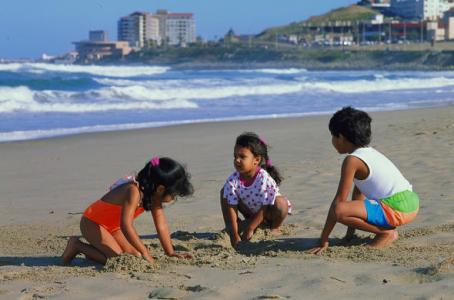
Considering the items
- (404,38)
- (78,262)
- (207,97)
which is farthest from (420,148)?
(404,38)

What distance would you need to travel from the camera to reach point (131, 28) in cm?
14338

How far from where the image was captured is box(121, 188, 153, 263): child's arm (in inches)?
171

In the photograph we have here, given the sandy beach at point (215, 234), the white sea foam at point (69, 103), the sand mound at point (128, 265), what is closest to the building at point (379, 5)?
the white sea foam at point (69, 103)

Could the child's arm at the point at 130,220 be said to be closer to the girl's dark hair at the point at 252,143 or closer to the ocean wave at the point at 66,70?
the girl's dark hair at the point at 252,143

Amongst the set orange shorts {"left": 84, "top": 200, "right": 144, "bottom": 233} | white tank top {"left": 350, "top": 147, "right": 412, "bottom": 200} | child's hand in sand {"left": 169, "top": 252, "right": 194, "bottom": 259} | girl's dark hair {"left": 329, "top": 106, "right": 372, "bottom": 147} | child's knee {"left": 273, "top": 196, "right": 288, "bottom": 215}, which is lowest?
child's hand in sand {"left": 169, "top": 252, "right": 194, "bottom": 259}

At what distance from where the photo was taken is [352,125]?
4.64 m

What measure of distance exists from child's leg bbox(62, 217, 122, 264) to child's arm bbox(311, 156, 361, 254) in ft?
3.58

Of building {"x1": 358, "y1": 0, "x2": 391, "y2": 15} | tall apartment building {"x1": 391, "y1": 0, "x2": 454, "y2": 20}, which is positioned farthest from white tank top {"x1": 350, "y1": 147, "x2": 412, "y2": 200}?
building {"x1": 358, "y1": 0, "x2": 391, "y2": 15}

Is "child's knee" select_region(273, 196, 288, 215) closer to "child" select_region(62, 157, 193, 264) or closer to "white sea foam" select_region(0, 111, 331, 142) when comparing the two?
"child" select_region(62, 157, 193, 264)

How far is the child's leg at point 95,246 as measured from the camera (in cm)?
449

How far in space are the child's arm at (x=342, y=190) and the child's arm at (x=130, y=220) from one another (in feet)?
3.10

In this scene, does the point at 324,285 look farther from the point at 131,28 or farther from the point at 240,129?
the point at 131,28

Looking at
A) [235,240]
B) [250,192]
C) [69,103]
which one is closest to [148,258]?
[235,240]

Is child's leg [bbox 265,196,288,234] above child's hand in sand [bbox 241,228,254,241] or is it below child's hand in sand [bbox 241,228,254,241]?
above
